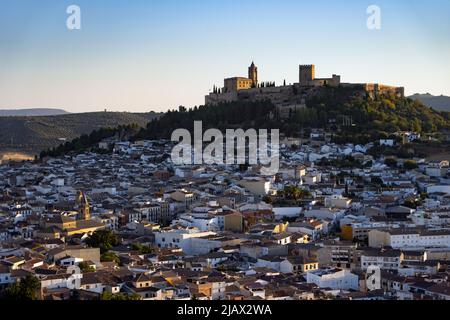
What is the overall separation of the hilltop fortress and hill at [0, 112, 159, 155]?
37.7ft

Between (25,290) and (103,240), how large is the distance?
12.2ft

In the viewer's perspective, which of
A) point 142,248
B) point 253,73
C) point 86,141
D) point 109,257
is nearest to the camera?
point 109,257

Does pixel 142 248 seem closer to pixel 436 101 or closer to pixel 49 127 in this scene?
pixel 49 127

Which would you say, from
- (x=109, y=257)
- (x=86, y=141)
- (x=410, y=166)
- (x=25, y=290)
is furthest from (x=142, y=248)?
(x=86, y=141)

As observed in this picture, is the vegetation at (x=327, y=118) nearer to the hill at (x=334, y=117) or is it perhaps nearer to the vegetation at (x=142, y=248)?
the hill at (x=334, y=117)

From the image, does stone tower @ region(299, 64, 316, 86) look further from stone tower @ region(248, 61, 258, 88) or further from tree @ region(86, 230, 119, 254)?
tree @ region(86, 230, 119, 254)

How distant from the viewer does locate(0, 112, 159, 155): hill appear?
41.1m

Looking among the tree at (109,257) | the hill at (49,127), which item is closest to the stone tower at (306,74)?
the hill at (49,127)

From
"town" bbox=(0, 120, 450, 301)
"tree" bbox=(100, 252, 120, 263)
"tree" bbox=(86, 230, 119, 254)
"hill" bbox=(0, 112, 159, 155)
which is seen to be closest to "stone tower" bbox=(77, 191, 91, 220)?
"town" bbox=(0, 120, 450, 301)

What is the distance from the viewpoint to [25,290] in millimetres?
7531

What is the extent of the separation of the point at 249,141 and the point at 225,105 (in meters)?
3.81

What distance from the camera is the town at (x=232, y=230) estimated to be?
8.30 metres
